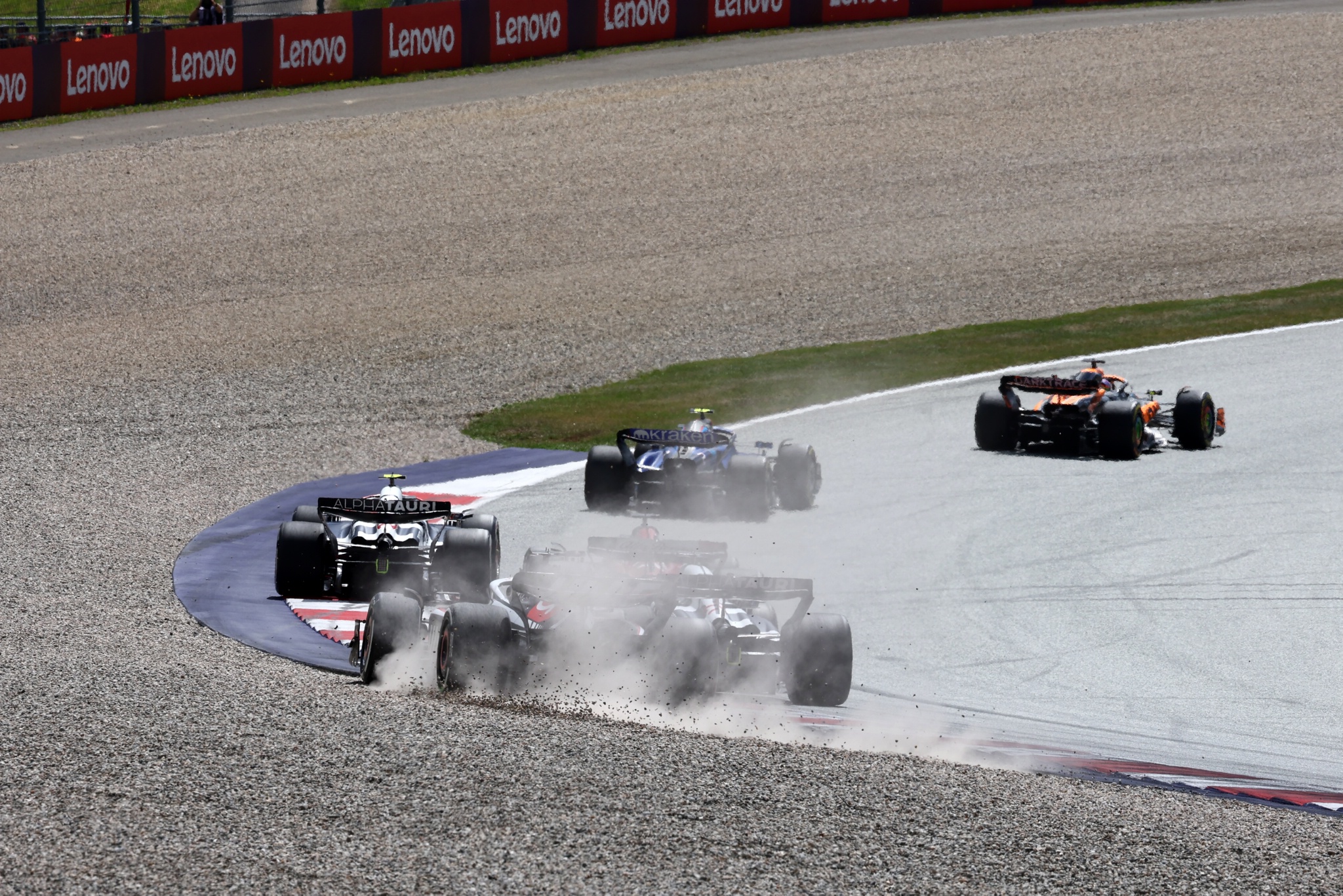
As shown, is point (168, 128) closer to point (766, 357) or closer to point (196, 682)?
point (766, 357)

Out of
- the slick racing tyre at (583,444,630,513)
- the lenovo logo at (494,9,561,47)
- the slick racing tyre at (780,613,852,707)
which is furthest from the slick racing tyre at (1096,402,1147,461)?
the lenovo logo at (494,9,561,47)

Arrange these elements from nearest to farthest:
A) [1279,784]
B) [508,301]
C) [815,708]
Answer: [1279,784] → [815,708] → [508,301]

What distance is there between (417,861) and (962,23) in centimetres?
4161

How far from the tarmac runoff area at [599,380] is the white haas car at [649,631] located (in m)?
0.67

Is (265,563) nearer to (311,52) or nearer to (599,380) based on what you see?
(599,380)

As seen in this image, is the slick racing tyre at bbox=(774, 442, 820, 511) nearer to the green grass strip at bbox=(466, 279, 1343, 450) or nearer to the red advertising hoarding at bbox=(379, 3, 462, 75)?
the green grass strip at bbox=(466, 279, 1343, 450)

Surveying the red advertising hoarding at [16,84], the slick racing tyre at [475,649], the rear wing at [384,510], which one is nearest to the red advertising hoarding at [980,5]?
the red advertising hoarding at [16,84]

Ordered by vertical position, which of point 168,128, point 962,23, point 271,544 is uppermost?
point 962,23

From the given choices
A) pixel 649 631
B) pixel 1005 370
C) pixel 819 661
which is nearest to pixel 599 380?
pixel 1005 370

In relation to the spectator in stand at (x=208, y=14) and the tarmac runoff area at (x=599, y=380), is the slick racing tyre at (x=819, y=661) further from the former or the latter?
the spectator in stand at (x=208, y=14)

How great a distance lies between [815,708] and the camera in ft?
35.6

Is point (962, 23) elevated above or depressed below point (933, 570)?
above

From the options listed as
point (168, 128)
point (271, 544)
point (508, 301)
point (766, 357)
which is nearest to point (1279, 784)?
point (271, 544)

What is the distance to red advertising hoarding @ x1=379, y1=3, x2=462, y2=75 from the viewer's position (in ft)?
135
